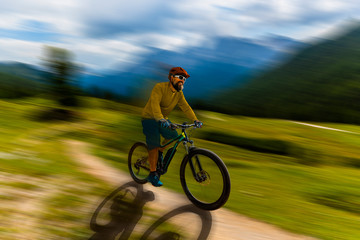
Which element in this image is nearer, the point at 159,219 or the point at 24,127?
the point at 159,219

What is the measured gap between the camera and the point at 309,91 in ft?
461

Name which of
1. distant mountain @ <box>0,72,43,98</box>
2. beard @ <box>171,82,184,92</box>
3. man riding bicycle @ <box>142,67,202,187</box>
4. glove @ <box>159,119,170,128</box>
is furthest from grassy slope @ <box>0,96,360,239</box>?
distant mountain @ <box>0,72,43,98</box>

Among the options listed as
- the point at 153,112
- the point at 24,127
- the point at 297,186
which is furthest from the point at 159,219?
the point at 24,127

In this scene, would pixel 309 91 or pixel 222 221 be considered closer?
pixel 222 221

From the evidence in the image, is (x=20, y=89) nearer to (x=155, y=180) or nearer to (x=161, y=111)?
(x=155, y=180)

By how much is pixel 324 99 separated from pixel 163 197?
131 metres

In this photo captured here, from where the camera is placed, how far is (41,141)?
11.4 meters

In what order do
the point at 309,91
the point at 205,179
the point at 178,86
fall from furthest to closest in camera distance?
the point at 309,91, the point at 178,86, the point at 205,179

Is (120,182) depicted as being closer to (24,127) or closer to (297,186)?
(297,186)

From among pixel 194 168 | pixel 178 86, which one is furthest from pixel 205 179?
pixel 178 86

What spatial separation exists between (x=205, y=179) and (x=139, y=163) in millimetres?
1860

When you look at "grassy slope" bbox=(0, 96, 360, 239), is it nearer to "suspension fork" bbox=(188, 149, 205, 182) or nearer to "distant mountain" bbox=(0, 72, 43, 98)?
"suspension fork" bbox=(188, 149, 205, 182)

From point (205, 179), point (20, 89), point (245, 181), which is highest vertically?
point (205, 179)

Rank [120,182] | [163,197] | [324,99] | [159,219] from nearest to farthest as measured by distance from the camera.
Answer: [159,219] < [163,197] < [120,182] < [324,99]
